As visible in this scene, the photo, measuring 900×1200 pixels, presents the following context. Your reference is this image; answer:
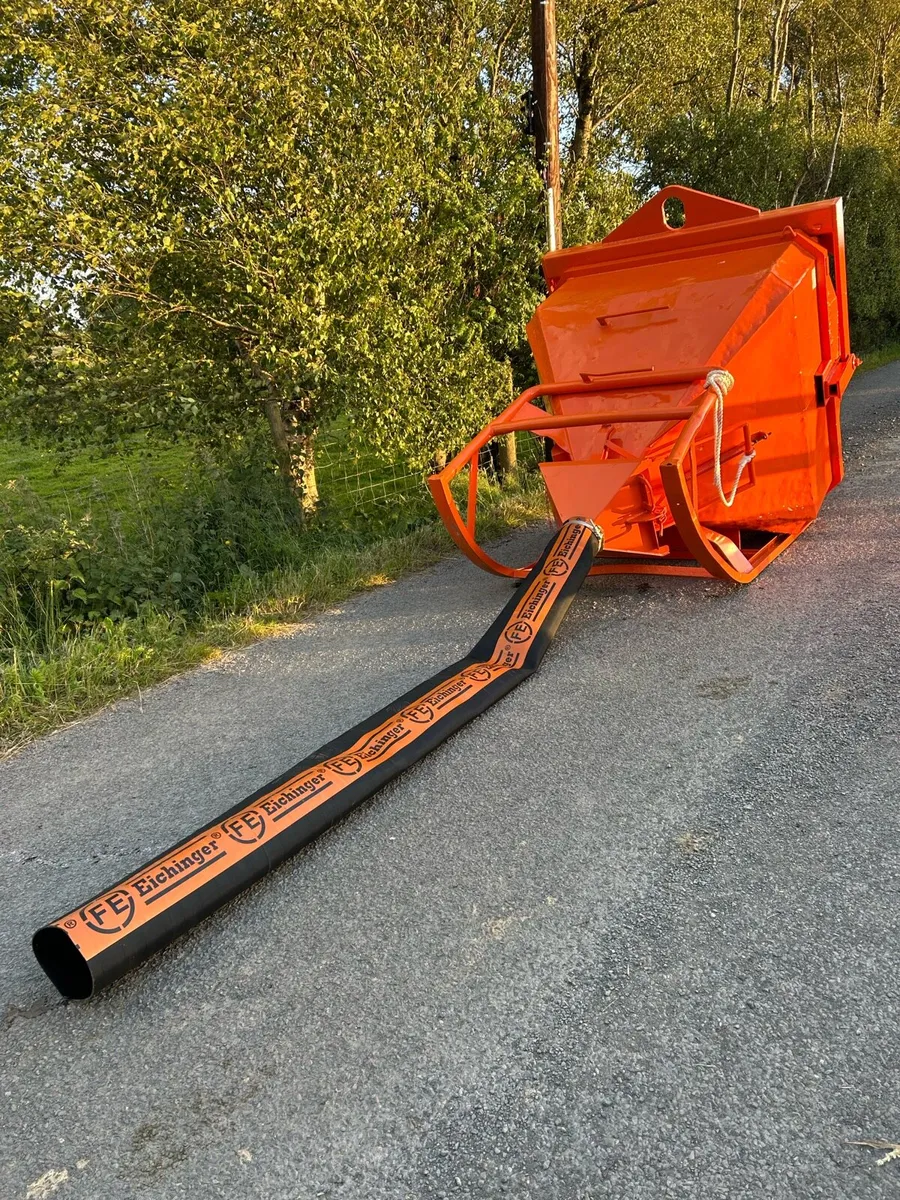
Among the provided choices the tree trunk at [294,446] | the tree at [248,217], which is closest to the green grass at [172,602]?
the tree trunk at [294,446]

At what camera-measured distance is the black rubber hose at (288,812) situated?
2.19 metres

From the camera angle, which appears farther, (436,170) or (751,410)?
(436,170)

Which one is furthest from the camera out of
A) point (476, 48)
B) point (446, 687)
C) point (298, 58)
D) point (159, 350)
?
point (476, 48)

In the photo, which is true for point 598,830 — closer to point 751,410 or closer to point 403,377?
point 751,410

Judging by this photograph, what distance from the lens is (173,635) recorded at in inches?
175

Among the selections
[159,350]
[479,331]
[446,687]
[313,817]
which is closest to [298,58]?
[159,350]

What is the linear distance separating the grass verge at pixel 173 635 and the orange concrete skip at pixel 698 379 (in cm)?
111

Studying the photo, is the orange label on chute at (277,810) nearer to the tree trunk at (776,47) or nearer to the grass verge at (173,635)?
the grass verge at (173,635)

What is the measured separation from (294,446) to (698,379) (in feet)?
10.9

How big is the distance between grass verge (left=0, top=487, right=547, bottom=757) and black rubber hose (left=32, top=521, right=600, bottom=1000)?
1.37 meters

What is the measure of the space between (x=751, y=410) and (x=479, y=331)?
299 centimetres

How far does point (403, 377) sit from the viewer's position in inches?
241

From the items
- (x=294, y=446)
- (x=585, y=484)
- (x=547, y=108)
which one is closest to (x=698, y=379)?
(x=585, y=484)

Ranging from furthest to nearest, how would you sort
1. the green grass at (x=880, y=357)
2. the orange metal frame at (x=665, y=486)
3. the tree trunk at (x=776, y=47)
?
the tree trunk at (x=776, y=47)
the green grass at (x=880, y=357)
the orange metal frame at (x=665, y=486)
